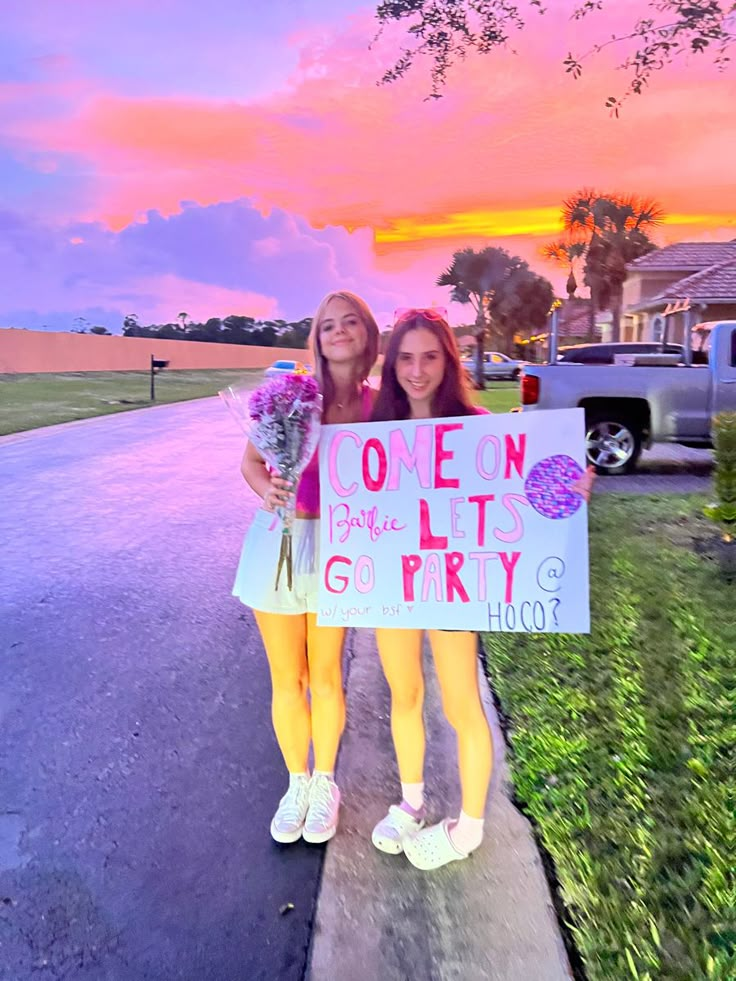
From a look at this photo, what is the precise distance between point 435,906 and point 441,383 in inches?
62.8

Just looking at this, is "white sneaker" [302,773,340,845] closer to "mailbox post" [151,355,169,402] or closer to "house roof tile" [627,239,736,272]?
"mailbox post" [151,355,169,402]

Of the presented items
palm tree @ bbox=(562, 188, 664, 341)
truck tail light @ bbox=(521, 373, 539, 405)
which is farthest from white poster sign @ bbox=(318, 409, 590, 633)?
palm tree @ bbox=(562, 188, 664, 341)

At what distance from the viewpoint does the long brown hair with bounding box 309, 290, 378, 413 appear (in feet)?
8.59

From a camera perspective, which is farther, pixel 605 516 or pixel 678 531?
pixel 605 516

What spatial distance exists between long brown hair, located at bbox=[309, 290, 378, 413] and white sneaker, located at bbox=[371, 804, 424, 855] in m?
1.40

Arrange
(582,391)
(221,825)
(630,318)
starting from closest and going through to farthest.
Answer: (221,825) → (582,391) → (630,318)

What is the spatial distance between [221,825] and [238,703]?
111 cm

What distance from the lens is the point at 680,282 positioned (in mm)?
20266

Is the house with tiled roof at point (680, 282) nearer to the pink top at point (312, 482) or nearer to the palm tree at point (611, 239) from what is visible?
the palm tree at point (611, 239)

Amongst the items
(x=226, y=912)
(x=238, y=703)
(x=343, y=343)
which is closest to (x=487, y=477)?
(x=343, y=343)

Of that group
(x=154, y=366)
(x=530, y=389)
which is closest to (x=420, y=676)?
(x=530, y=389)

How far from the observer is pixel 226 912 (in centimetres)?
259

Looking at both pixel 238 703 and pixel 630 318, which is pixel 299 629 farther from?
pixel 630 318

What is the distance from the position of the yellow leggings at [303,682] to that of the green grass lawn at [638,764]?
783mm
